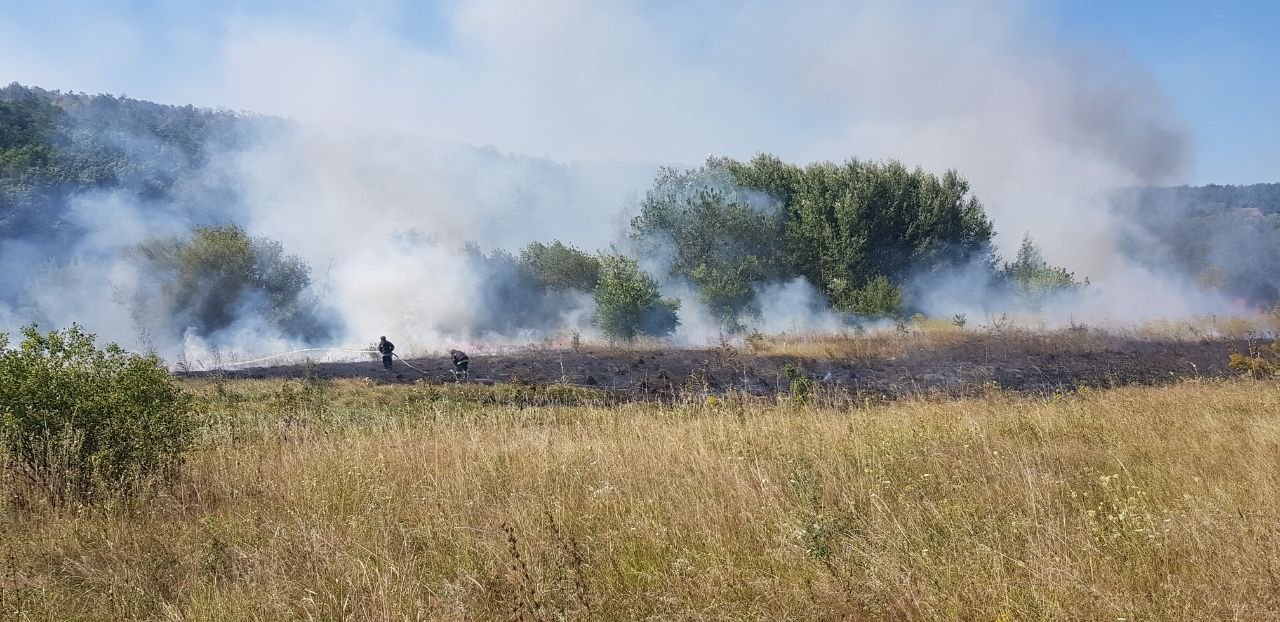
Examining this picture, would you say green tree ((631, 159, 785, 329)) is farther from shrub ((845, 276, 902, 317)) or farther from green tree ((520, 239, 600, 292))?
shrub ((845, 276, 902, 317))

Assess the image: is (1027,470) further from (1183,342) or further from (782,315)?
(782,315)

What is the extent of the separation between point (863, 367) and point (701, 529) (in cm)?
1775

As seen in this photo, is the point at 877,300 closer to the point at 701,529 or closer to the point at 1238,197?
the point at 701,529

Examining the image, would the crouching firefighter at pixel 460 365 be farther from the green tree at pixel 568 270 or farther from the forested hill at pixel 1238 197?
the forested hill at pixel 1238 197

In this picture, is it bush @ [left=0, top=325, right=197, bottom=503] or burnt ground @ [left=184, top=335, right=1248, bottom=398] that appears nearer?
bush @ [left=0, top=325, right=197, bottom=503]

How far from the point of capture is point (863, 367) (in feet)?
→ 69.4

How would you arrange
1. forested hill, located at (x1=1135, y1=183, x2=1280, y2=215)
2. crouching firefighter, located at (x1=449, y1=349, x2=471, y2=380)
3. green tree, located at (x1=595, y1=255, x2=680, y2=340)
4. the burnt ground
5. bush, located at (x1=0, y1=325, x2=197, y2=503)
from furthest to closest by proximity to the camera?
forested hill, located at (x1=1135, y1=183, x2=1280, y2=215)
green tree, located at (x1=595, y1=255, x2=680, y2=340)
crouching firefighter, located at (x1=449, y1=349, x2=471, y2=380)
the burnt ground
bush, located at (x1=0, y1=325, x2=197, y2=503)

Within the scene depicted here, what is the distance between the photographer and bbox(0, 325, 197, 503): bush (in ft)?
18.4

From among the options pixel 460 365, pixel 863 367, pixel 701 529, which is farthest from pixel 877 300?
pixel 701 529

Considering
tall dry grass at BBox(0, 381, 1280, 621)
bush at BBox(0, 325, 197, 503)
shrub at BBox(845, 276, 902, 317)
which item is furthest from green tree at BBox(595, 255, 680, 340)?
bush at BBox(0, 325, 197, 503)

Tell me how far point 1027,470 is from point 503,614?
364cm

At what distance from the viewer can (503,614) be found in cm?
352

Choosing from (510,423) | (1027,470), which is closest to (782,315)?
(510,423)

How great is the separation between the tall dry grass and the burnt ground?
9821 mm
